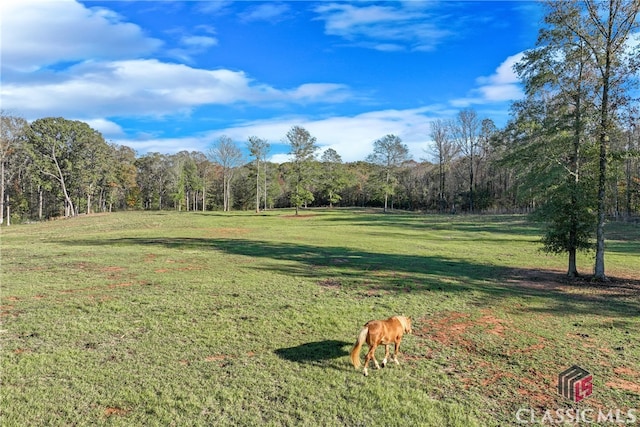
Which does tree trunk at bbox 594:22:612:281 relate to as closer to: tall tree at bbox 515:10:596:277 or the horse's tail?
tall tree at bbox 515:10:596:277

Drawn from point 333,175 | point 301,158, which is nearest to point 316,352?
point 301,158

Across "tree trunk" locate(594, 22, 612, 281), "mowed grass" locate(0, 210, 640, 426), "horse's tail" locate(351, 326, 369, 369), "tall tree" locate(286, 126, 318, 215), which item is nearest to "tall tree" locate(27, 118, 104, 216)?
"tall tree" locate(286, 126, 318, 215)

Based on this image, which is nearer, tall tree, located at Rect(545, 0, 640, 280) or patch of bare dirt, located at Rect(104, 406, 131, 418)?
patch of bare dirt, located at Rect(104, 406, 131, 418)

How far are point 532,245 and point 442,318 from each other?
18533 millimetres

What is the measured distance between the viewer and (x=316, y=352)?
246 inches

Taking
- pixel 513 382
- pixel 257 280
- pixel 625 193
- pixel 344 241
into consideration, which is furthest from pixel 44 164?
pixel 625 193

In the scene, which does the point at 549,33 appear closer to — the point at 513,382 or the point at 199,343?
the point at 513,382

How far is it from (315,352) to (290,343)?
0.60m

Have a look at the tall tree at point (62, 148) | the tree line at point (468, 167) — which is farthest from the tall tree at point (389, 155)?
the tall tree at point (62, 148)

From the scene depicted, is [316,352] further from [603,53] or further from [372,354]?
[603,53]

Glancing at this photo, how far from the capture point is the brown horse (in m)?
5.44

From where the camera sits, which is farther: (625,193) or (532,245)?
(625,193)

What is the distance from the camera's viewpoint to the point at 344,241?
23875 mm

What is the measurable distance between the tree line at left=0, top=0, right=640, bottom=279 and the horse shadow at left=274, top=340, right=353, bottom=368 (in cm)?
1134
